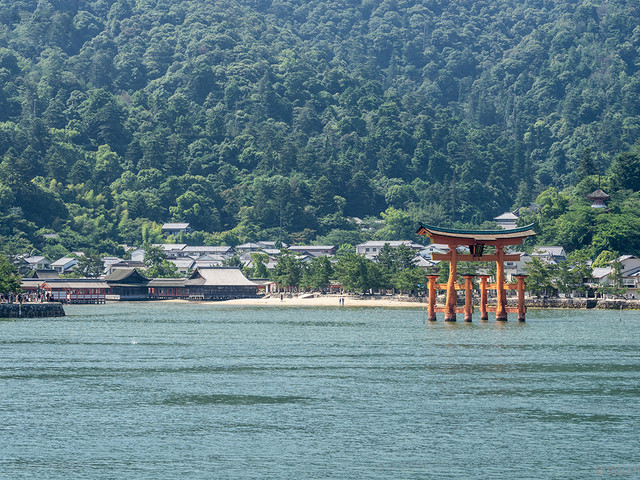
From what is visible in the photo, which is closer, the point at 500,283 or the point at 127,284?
the point at 500,283

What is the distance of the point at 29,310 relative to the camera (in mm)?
84875

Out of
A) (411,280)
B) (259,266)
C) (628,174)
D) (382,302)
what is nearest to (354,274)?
(382,302)

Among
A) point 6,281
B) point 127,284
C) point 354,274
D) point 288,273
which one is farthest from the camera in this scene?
point 288,273

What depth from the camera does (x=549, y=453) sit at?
93.8 ft

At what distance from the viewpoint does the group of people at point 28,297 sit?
294 feet

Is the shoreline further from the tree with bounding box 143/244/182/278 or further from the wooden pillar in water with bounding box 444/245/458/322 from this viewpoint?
the wooden pillar in water with bounding box 444/245/458/322

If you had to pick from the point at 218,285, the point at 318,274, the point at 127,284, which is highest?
the point at 318,274

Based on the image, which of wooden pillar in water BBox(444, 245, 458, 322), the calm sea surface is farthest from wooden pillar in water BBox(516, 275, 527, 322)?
the calm sea surface

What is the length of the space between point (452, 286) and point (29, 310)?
35577mm

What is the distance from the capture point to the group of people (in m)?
89.7

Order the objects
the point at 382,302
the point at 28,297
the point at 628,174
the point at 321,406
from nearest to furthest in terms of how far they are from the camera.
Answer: the point at 321,406, the point at 28,297, the point at 382,302, the point at 628,174

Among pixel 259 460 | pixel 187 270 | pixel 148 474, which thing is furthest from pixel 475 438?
pixel 187 270

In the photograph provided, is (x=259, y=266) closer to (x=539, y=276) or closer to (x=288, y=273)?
(x=288, y=273)

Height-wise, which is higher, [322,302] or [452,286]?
[452,286]
